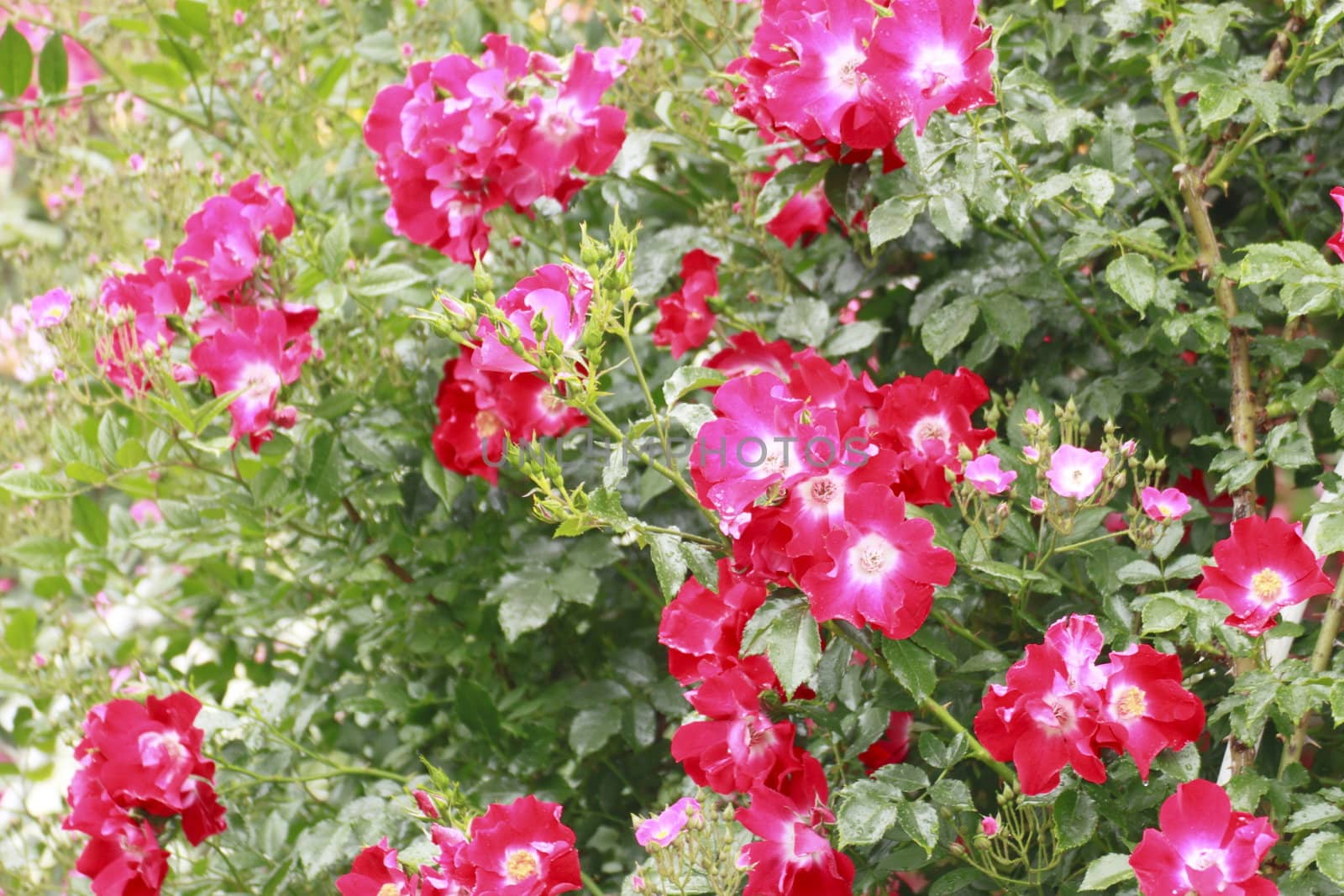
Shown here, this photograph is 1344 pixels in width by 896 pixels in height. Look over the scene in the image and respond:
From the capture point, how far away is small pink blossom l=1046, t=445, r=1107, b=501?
964mm

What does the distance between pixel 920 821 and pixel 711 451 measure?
315mm

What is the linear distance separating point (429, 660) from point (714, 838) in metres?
0.63

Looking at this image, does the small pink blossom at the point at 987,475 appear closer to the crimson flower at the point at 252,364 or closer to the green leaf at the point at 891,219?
the green leaf at the point at 891,219

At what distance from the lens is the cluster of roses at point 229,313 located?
122cm

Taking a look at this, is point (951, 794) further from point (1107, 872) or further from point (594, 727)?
point (594, 727)

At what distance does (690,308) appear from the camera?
1.31 metres

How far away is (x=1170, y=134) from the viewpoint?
1333 mm

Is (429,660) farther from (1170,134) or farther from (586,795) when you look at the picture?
(1170,134)

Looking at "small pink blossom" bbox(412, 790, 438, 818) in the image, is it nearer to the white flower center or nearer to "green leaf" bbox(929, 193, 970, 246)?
the white flower center

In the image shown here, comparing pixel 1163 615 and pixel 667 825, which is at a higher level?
pixel 1163 615

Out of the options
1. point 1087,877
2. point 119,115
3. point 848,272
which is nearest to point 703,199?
point 848,272

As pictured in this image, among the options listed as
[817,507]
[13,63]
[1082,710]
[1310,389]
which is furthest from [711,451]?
[13,63]

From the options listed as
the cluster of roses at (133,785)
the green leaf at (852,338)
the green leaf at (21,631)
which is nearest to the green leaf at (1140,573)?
the green leaf at (852,338)

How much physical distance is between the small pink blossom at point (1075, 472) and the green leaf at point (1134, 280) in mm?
145
